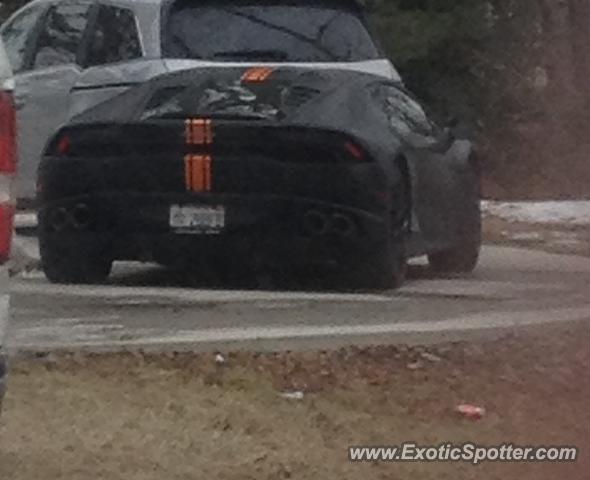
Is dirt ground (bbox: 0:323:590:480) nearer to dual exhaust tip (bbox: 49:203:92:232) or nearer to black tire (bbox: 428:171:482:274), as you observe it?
dual exhaust tip (bbox: 49:203:92:232)

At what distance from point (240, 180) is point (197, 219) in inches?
14.0

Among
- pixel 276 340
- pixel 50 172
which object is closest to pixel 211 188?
pixel 50 172

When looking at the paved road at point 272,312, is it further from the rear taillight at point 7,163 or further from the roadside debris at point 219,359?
the rear taillight at point 7,163

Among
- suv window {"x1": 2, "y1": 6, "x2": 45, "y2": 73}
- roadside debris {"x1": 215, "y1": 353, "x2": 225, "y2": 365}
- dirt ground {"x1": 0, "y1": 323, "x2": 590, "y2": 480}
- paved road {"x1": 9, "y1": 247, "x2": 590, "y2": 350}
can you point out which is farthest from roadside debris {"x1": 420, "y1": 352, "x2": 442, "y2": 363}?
suv window {"x1": 2, "y1": 6, "x2": 45, "y2": 73}

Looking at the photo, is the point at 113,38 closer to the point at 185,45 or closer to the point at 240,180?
the point at 185,45

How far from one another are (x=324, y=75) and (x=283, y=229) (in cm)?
141

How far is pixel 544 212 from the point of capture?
19969mm

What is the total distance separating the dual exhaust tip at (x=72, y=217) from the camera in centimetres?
1276

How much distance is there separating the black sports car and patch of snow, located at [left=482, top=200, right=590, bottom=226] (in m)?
6.34

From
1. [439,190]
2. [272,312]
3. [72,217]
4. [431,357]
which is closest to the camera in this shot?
[431,357]

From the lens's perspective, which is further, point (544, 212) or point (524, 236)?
point (544, 212)

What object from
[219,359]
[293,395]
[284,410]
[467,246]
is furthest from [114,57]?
[284,410]

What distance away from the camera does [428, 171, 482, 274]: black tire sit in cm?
1405

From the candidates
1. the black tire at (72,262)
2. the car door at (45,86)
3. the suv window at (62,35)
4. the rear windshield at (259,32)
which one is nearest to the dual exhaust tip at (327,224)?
the black tire at (72,262)
